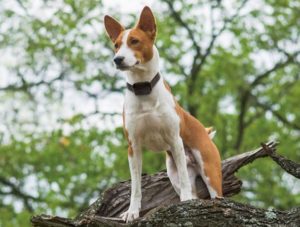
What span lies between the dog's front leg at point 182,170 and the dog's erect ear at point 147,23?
0.97m

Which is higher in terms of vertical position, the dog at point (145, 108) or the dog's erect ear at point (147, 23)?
the dog's erect ear at point (147, 23)

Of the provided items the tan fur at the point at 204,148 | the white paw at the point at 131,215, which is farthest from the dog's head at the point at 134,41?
the white paw at the point at 131,215

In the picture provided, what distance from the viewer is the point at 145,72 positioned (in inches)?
253

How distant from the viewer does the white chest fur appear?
6453 millimetres

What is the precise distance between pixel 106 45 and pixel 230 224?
46.9ft

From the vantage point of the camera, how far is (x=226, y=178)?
293 inches

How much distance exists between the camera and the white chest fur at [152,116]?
645 centimetres

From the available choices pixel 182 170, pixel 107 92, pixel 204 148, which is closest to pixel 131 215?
pixel 182 170

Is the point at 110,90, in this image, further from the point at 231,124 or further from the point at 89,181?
the point at 231,124

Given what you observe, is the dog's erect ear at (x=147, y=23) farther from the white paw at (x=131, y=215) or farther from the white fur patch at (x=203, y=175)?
the white paw at (x=131, y=215)

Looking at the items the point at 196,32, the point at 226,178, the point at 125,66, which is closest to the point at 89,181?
the point at 196,32

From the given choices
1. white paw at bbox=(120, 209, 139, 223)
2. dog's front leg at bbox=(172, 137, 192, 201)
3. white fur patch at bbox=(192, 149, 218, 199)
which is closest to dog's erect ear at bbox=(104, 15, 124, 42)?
dog's front leg at bbox=(172, 137, 192, 201)

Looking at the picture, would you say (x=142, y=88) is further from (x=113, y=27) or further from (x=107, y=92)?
(x=107, y=92)

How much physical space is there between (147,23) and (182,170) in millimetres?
1345
